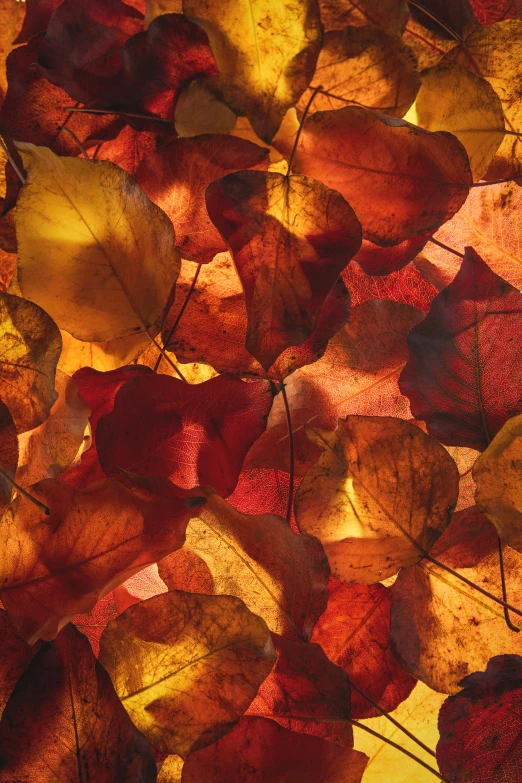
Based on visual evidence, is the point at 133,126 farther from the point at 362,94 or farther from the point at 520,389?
the point at 520,389

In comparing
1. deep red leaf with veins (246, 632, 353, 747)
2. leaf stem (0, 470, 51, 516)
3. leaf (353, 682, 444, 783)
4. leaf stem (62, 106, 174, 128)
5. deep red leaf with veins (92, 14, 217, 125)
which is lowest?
leaf (353, 682, 444, 783)

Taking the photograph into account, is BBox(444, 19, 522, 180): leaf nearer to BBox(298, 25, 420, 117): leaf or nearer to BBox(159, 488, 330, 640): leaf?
BBox(298, 25, 420, 117): leaf

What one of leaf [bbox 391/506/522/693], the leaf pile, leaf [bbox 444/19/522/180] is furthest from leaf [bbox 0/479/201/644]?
leaf [bbox 444/19/522/180]

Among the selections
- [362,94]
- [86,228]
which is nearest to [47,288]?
[86,228]

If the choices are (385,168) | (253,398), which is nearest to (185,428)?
(253,398)

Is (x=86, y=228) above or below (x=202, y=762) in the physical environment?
above

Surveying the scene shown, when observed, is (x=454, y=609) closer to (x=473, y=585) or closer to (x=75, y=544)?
(x=473, y=585)
